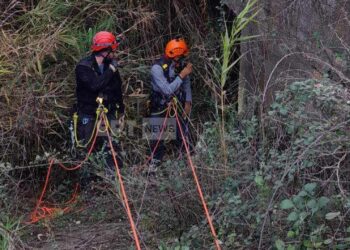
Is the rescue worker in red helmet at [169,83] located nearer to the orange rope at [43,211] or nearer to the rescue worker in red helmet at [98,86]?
the rescue worker in red helmet at [98,86]

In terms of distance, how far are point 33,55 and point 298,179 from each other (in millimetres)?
4106

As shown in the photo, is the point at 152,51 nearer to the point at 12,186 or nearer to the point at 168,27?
the point at 168,27

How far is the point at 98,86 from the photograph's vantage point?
21.6 feet

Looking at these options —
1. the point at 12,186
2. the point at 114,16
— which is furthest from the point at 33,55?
the point at 12,186

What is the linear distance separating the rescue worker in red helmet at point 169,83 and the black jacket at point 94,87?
1.49 ft

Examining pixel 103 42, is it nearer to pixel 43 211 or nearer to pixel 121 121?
pixel 121 121

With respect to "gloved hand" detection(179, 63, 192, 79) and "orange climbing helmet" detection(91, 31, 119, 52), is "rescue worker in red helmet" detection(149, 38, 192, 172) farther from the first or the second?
"orange climbing helmet" detection(91, 31, 119, 52)

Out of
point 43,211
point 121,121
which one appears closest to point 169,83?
point 121,121

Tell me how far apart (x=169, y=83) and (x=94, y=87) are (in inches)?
Answer: 35.6

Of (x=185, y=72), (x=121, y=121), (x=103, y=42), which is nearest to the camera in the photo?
(x=103, y=42)

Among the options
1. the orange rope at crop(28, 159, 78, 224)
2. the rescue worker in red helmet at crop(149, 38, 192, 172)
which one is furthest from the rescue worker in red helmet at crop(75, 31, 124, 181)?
the orange rope at crop(28, 159, 78, 224)

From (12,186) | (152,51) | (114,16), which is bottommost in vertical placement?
(12,186)

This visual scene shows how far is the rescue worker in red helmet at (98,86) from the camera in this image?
661 cm

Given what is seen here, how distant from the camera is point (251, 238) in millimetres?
4281
